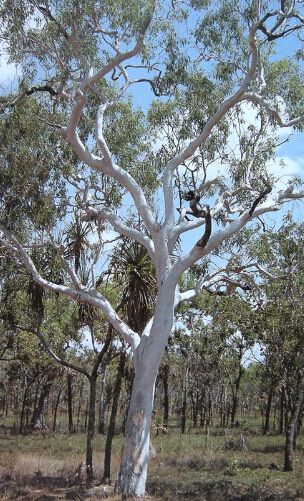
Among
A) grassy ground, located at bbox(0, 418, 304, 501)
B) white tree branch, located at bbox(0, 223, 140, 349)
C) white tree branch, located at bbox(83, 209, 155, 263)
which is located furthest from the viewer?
grassy ground, located at bbox(0, 418, 304, 501)

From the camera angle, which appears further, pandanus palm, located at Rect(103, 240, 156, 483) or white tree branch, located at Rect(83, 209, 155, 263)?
pandanus palm, located at Rect(103, 240, 156, 483)

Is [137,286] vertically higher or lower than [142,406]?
higher

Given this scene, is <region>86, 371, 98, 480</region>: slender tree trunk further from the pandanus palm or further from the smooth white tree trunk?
the smooth white tree trunk

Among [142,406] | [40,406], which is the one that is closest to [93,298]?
[142,406]

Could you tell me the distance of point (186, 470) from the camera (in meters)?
21.7

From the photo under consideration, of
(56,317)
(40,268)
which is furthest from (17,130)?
(56,317)

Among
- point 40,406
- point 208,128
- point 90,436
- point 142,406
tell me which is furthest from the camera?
point 40,406

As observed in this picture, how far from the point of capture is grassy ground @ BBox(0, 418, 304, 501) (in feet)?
50.4

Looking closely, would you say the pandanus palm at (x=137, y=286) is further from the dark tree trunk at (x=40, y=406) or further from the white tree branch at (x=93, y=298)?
the dark tree trunk at (x=40, y=406)

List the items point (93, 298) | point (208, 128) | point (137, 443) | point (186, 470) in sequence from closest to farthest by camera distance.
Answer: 1. point (137, 443)
2. point (208, 128)
3. point (93, 298)
4. point (186, 470)

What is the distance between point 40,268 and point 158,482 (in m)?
6.80

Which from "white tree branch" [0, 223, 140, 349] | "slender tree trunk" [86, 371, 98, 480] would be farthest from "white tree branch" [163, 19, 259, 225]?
"slender tree trunk" [86, 371, 98, 480]

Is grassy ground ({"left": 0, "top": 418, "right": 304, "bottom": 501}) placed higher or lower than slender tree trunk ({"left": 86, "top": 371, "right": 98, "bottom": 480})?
lower

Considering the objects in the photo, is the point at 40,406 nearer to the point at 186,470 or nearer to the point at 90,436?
the point at 186,470
